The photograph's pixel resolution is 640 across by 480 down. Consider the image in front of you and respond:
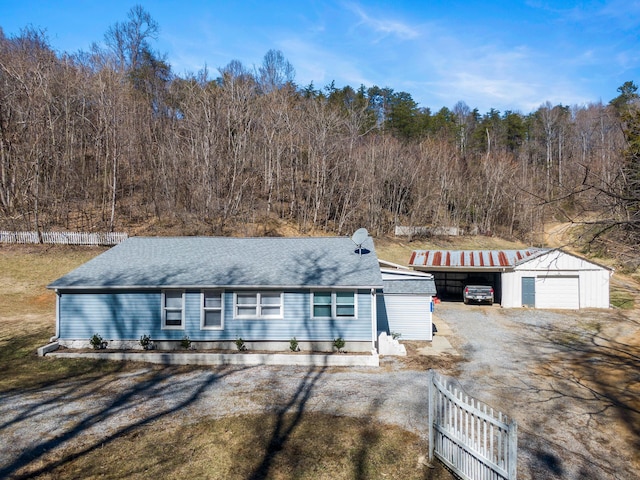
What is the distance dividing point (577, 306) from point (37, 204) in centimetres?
3566

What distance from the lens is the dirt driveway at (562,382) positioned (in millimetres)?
8102

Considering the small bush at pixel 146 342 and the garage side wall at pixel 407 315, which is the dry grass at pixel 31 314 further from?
the garage side wall at pixel 407 315

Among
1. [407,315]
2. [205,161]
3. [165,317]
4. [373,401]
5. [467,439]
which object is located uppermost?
[205,161]

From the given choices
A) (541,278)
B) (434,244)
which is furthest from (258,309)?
(434,244)

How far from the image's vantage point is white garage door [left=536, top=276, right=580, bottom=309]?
2373 cm

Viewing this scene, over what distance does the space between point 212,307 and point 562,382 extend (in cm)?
1128

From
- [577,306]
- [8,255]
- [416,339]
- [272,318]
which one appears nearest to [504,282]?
[577,306]

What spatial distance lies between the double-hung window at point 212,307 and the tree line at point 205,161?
19.9 m

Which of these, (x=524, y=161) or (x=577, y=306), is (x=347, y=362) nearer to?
(x=577, y=306)

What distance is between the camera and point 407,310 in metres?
17.5

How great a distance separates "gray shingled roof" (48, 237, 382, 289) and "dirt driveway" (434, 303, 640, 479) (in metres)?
5.09

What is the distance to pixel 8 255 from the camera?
27.1m

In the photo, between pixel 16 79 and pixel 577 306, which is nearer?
pixel 577 306

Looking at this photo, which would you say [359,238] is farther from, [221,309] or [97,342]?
[97,342]
